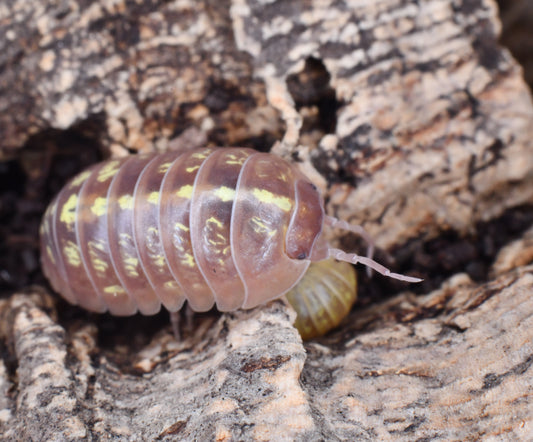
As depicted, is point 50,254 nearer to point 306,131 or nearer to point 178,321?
point 178,321

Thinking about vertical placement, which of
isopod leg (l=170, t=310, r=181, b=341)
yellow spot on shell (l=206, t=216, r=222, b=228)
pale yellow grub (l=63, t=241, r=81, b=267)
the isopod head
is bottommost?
the isopod head

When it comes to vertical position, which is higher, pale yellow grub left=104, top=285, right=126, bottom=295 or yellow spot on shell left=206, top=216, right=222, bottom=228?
Answer: yellow spot on shell left=206, top=216, right=222, bottom=228

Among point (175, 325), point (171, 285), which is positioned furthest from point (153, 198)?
point (175, 325)

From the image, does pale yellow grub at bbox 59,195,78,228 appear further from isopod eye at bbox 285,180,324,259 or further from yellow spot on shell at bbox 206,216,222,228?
isopod eye at bbox 285,180,324,259

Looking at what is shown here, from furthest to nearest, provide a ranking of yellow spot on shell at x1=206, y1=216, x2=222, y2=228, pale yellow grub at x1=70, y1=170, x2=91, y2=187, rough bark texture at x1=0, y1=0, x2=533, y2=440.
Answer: pale yellow grub at x1=70, y1=170, x2=91, y2=187 < yellow spot on shell at x1=206, y1=216, x2=222, y2=228 < rough bark texture at x1=0, y1=0, x2=533, y2=440

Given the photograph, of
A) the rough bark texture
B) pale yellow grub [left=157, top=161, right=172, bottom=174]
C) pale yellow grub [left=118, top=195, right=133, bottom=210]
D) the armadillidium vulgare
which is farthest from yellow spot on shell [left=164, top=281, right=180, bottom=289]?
pale yellow grub [left=157, top=161, right=172, bottom=174]

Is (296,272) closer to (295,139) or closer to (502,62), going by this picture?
(295,139)

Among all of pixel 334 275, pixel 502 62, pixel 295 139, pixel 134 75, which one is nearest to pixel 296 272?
pixel 334 275
